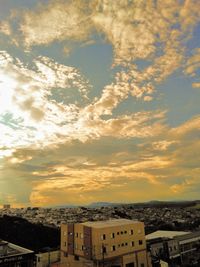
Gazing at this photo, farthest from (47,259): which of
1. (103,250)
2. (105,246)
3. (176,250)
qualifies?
(176,250)

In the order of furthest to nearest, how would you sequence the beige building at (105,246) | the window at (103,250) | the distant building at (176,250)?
the distant building at (176,250)
the beige building at (105,246)
the window at (103,250)

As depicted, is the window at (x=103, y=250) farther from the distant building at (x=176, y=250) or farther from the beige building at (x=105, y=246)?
the distant building at (x=176, y=250)

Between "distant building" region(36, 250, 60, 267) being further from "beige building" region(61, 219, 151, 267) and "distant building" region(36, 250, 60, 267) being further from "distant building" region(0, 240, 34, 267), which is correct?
"distant building" region(0, 240, 34, 267)

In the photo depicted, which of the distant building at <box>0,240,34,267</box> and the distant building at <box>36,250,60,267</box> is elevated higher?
the distant building at <box>0,240,34,267</box>

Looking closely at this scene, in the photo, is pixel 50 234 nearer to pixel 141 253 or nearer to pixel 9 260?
pixel 141 253

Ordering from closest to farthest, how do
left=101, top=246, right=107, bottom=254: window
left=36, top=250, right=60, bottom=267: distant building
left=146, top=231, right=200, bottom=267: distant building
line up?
left=101, top=246, right=107, bottom=254: window → left=36, top=250, right=60, bottom=267: distant building → left=146, top=231, right=200, bottom=267: distant building

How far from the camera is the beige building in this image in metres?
48.0

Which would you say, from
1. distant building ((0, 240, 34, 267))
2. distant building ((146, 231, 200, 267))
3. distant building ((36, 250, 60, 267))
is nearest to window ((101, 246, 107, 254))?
distant building ((146, 231, 200, 267))

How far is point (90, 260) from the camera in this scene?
157 ft

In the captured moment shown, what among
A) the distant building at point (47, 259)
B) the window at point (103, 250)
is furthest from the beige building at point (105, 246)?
the distant building at point (47, 259)

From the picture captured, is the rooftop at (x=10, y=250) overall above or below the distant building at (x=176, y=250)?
above

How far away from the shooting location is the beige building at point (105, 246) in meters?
48.0

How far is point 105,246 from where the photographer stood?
48188 mm

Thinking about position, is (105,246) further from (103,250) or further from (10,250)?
(10,250)
